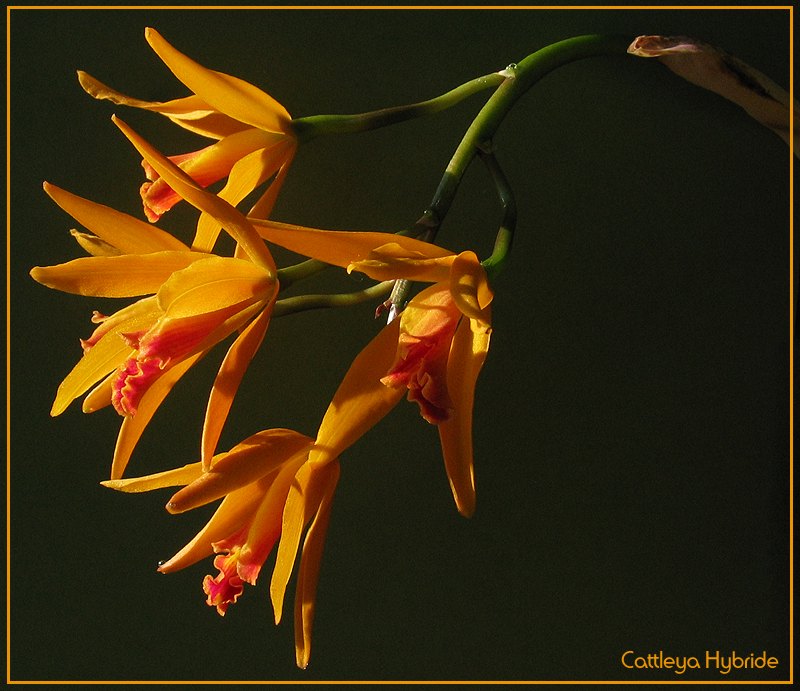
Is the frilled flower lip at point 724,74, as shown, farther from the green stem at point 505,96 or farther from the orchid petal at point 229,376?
the orchid petal at point 229,376

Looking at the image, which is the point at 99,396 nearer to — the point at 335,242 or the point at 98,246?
the point at 98,246

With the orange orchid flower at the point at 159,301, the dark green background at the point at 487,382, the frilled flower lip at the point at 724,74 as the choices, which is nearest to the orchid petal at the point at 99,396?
the orange orchid flower at the point at 159,301

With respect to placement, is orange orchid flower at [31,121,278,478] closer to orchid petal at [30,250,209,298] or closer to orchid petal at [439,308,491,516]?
orchid petal at [30,250,209,298]

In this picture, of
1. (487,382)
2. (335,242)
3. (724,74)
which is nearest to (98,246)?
(335,242)

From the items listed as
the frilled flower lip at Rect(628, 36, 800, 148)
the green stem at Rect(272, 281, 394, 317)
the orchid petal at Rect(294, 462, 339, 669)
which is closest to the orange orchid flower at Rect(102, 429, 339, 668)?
the orchid petal at Rect(294, 462, 339, 669)

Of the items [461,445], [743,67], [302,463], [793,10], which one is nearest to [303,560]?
[302,463]

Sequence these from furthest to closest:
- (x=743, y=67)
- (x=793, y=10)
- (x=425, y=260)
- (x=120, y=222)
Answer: (x=793, y=10) → (x=743, y=67) → (x=120, y=222) → (x=425, y=260)

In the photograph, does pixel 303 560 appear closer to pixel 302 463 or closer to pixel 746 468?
pixel 302 463
